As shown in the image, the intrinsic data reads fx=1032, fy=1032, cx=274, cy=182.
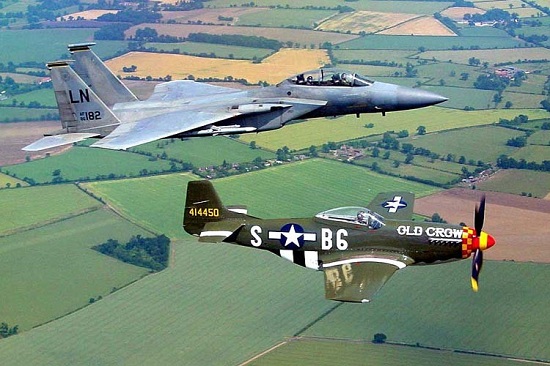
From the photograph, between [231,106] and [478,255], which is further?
[231,106]

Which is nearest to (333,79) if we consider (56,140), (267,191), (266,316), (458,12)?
(56,140)

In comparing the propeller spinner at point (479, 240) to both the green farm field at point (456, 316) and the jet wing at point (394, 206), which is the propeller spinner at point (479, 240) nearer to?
the jet wing at point (394, 206)

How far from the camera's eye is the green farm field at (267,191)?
278ft

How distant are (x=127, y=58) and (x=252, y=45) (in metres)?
16.7

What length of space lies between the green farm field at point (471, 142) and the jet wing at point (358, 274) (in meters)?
56.0

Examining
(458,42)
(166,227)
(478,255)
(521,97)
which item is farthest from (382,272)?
(458,42)

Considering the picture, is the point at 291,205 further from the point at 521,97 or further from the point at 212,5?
the point at 212,5

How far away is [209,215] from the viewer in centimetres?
4684

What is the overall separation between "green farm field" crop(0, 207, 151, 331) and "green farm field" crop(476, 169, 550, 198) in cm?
3184

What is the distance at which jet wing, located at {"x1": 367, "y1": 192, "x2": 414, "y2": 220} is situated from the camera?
47219mm

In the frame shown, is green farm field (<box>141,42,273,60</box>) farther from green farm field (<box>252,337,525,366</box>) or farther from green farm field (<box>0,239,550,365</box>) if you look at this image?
green farm field (<box>252,337,525,366</box>)

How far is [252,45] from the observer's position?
446 ft

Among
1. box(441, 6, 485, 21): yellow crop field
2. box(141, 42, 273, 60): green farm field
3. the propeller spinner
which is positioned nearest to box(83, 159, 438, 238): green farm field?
box(141, 42, 273, 60): green farm field

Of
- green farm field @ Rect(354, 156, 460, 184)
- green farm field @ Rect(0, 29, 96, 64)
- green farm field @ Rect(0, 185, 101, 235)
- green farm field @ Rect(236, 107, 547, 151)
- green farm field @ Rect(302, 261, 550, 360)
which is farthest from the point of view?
green farm field @ Rect(0, 29, 96, 64)
